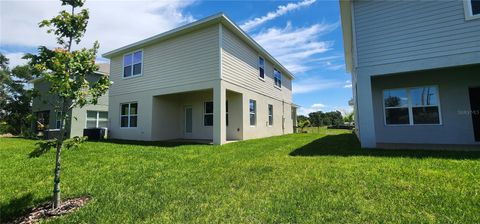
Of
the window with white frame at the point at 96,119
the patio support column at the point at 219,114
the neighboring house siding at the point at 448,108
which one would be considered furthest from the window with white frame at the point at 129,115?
the neighboring house siding at the point at 448,108

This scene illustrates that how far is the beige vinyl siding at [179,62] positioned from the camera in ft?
36.4

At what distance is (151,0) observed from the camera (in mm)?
9109

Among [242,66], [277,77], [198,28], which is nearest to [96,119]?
[198,28]

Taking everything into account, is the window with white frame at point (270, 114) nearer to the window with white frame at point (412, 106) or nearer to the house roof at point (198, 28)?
the house roof at point (198, 28)

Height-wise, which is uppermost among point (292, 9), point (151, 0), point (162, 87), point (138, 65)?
point (292, 9)

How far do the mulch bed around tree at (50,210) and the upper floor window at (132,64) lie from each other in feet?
37.1

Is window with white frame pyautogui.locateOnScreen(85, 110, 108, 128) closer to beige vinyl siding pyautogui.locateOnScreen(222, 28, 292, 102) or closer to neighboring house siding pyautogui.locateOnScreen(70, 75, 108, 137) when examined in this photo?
neighboring house siding pyautogui.locateOnScreen(70, 75, 108, 137)

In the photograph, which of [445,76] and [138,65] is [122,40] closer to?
[138,65]

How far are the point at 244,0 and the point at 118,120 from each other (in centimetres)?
1044

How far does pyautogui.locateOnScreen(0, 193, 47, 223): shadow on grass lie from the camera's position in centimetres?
321

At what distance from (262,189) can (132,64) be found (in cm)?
1315

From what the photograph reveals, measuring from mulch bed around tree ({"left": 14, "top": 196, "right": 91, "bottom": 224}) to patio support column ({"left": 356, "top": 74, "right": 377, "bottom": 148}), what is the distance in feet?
25.8

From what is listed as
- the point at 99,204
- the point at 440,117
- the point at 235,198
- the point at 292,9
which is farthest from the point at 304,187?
the point at 292,9

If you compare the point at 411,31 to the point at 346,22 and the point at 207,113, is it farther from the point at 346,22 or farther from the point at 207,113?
the point at 207,113
